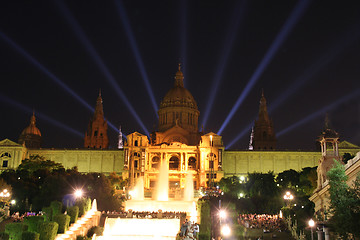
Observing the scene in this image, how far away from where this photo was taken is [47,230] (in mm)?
37875

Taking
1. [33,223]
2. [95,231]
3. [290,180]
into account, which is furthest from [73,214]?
[290,180]

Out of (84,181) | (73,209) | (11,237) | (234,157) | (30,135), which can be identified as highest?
(30,135)

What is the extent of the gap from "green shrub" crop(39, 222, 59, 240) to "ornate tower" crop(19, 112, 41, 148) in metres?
75.1

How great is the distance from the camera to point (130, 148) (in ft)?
307

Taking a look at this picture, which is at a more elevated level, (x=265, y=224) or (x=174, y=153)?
(x=174, y=153)

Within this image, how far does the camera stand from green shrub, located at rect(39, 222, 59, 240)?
37719 millimetres

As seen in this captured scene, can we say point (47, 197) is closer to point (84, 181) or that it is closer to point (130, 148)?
point (84, 181)

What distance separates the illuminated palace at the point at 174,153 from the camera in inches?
3644

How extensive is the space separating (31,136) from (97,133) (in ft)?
53.9

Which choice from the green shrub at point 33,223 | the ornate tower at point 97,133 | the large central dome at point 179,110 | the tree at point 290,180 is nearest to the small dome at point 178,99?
the large central dome at point 179,110

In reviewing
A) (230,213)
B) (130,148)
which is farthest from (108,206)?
(130,148)

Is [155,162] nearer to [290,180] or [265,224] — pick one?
[290,180]

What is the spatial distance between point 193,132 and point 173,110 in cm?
786

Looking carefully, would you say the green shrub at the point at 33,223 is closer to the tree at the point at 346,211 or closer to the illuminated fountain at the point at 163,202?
the illuminated fountain at the point at 163,202
